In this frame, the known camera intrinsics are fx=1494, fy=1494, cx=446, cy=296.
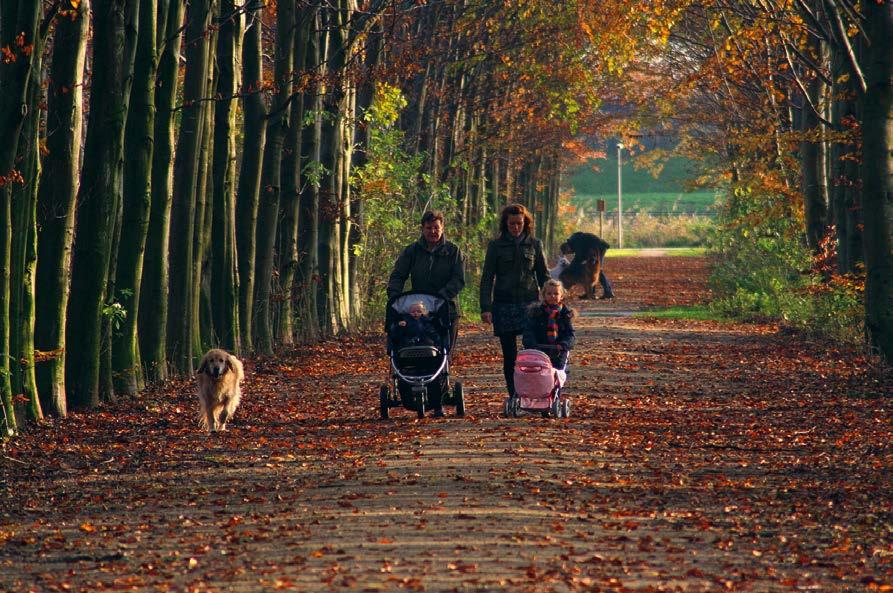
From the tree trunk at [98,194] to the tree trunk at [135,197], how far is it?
2.58 feet

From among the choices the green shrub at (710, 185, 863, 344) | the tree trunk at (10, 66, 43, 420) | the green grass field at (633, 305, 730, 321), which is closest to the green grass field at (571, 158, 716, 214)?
the green shrub at (710, 185, 863, 344)

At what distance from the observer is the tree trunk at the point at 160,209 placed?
16641 mm

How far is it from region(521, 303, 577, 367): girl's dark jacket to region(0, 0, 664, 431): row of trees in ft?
14.2

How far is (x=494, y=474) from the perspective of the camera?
10.2m

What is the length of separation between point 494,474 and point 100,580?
11.4ft

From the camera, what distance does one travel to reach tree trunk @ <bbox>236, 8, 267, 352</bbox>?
20.2 meters

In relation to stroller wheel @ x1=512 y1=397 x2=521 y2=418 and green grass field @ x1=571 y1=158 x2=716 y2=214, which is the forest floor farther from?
green grass field @ x1=571 y1=158 x2=716 y2=214

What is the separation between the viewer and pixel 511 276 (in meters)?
14.1

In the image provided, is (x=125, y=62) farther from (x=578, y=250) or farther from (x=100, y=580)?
(x=578, y=250)

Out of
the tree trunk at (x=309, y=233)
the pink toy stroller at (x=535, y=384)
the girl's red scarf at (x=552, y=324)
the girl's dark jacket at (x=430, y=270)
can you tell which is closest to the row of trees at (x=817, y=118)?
the girl's red scarf at (x=552, y=324)

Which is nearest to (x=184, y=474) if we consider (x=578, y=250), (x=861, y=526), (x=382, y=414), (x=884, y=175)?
(x=382, y=414)

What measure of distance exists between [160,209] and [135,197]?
794 millimetres

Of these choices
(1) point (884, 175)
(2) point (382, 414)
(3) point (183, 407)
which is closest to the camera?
(2) point (382, 414)

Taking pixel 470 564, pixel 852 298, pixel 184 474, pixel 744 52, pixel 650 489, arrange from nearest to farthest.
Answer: pixel 470 564
pixel 650 489
pixel 184 474
pixel 852 298
pixel 744 52
